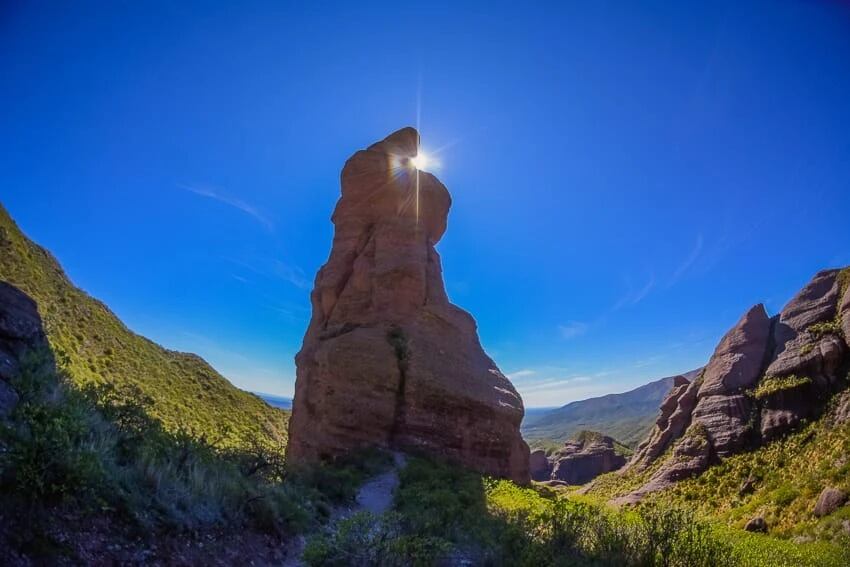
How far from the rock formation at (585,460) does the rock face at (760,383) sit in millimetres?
47852

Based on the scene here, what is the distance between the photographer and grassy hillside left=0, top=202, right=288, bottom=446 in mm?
A: 32875

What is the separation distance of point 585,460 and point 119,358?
8647cm

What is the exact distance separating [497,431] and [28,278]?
128 ft

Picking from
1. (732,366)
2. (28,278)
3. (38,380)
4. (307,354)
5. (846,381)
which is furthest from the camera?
(732,366)

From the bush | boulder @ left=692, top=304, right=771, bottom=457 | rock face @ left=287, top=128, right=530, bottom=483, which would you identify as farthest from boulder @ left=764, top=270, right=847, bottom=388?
the bush

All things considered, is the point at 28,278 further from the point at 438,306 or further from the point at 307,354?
the point at 438,306

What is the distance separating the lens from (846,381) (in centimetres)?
3198

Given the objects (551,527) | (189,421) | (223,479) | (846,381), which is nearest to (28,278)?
(189,421)

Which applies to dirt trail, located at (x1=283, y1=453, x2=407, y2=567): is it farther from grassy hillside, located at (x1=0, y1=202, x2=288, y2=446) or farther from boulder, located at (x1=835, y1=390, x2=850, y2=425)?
boulder, located at (x1=835, y1=390, x2=850, y2=425)

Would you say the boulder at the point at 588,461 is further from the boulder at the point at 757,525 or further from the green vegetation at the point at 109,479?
the green vegetation at the point at 109,479

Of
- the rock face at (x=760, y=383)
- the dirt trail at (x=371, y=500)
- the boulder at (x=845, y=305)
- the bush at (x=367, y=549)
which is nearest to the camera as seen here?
the bush at (x=367, y=549)

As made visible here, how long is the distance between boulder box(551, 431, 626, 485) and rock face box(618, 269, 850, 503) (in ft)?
157

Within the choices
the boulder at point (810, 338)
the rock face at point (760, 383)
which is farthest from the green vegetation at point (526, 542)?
the boulder at point (810, 338)

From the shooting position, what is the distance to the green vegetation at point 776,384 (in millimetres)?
34062
